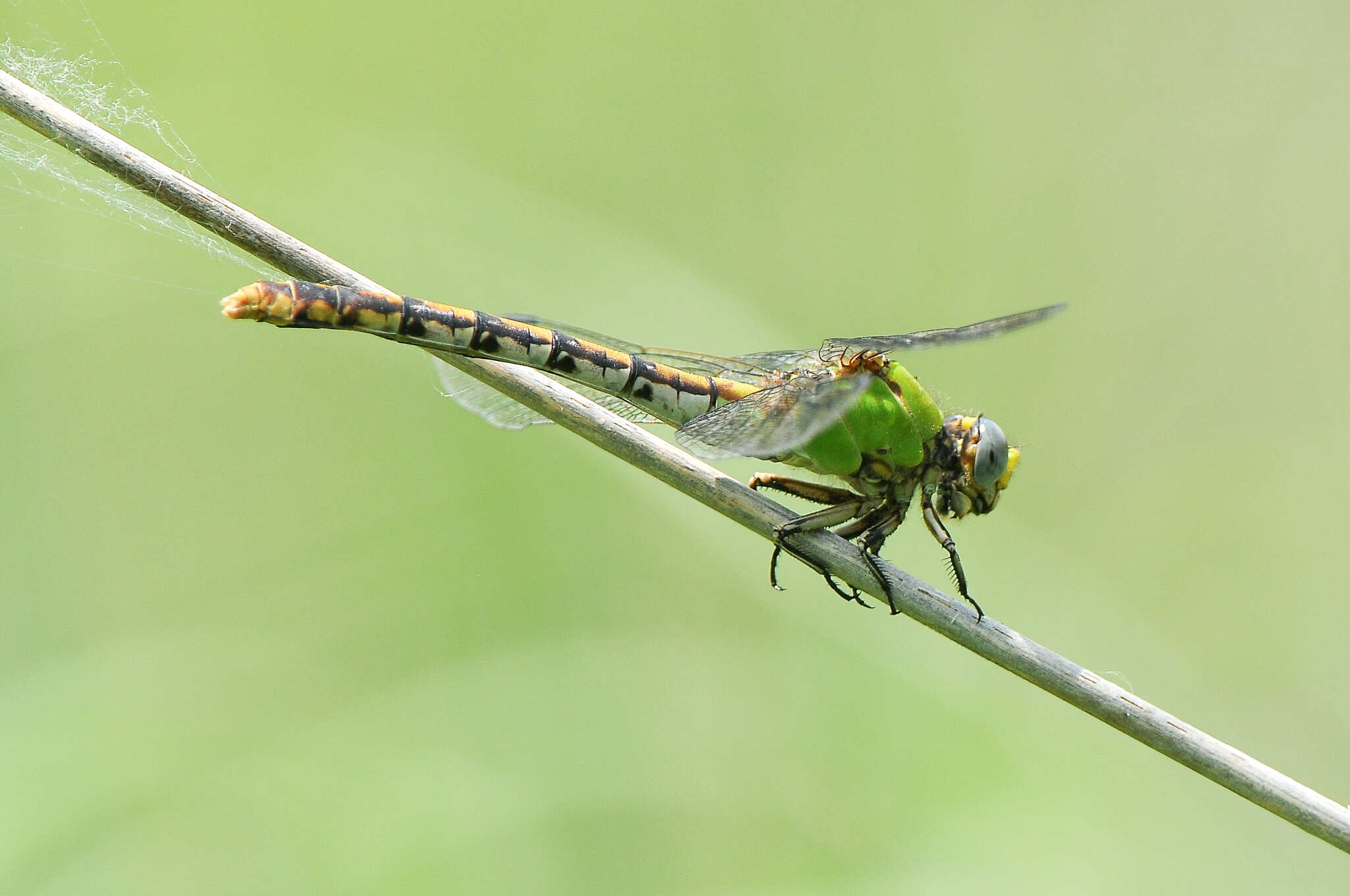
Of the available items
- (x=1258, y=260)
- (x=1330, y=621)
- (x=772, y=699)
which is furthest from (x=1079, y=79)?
(x=772, y=699)

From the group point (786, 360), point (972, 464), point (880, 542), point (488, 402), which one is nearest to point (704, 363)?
point (786, 360)

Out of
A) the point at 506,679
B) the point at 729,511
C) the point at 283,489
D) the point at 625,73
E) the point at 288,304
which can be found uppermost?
the point at 625,73

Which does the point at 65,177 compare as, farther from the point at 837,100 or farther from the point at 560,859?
the point at 837,100

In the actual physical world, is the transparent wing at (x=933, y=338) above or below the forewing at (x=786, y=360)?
above

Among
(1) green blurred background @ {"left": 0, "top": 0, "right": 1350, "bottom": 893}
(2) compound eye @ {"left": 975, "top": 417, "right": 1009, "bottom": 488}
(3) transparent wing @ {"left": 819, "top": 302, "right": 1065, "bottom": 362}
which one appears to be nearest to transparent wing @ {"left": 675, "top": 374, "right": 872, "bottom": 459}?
(3) transparent wing @ {"left": 819, "top": 302, "right": 1065, "bottom": 362}

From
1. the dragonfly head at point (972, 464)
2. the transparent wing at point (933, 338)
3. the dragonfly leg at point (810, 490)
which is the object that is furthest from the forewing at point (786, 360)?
the dragonfly head at point (972, 464)

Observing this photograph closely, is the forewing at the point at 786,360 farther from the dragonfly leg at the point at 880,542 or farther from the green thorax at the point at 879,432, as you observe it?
the dragonfly leg at the point at 880,542
